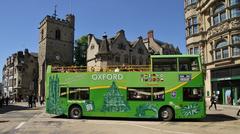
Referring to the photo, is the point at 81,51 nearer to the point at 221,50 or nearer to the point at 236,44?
the point at 221,50

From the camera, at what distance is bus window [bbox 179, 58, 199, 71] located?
18.6 m

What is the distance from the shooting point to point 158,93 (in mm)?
19016

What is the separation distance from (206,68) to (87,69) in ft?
59.4

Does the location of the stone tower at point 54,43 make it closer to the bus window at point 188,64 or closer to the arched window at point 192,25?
the arched window at point 192,25

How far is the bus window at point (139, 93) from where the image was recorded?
19078 mm

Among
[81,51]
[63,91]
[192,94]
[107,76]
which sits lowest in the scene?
[192,94]

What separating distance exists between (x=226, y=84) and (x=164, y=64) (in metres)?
14.9

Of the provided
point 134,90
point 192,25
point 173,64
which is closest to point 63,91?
point 134,90

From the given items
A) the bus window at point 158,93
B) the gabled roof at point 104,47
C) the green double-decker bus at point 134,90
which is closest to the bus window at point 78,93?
the green double-decker bus at point 134,90

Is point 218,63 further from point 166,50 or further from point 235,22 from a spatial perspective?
point 166,50

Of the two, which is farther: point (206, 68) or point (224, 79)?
point (206, 68)

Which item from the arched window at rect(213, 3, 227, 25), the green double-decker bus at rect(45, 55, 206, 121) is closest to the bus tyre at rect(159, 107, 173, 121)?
the green double-decker bus at rect(45, 55, 206, 121)

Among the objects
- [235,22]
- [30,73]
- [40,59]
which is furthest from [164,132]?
[30,73]

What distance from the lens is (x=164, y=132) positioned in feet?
43.9
